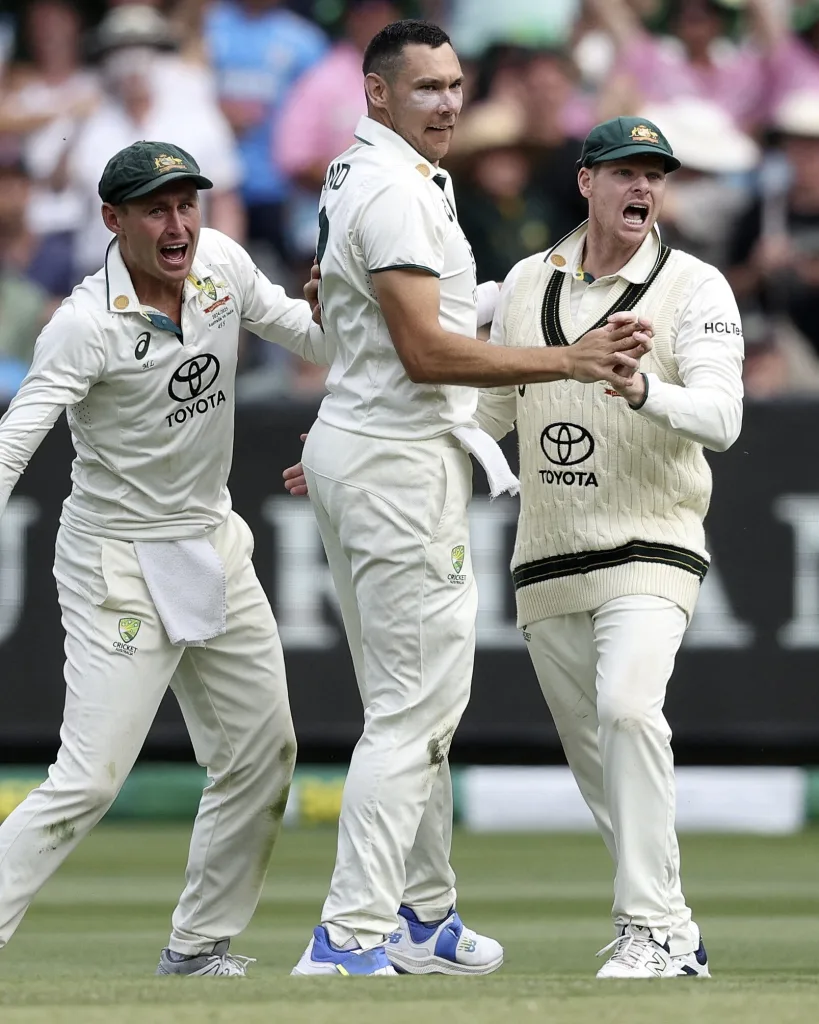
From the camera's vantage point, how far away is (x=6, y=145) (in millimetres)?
10062

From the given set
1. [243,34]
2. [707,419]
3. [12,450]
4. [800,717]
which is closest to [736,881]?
[800,717]

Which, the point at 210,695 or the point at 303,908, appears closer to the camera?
the point at 210,695

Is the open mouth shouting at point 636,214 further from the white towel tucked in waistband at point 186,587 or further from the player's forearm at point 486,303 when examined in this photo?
the white towel tucked in waistband at point 186,587

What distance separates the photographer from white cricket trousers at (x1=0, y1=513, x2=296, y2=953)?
4.74m

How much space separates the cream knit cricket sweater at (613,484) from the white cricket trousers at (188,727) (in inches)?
31.2

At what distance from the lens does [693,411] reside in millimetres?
4574

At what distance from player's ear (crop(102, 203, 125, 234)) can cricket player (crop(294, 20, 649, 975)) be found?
0.53m

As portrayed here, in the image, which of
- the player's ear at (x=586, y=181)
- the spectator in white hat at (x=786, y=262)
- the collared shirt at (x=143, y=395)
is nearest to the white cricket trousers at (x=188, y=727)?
the collared shirt at (x=143, y=395)

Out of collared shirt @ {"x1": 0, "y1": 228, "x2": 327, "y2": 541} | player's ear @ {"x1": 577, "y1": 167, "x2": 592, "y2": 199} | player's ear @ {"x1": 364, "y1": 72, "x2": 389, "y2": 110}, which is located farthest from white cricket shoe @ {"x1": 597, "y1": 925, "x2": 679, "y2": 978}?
player's ear @ {"x1": 364, "y1": 72, "x2": 389, "y2": 110}

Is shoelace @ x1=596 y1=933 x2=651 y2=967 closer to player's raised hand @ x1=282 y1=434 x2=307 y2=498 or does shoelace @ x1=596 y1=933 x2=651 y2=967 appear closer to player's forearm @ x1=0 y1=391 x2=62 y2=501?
player's raised hand @ x1=282 y1=434 x2=307 y2=498

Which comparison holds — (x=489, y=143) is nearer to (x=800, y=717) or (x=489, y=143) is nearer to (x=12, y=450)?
(x=800, y=717)

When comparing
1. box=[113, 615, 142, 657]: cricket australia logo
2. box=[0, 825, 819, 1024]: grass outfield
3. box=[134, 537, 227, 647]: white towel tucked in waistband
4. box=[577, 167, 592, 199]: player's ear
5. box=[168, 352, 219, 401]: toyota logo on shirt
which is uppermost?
box=[577, 167, 592, 199]: player's ear

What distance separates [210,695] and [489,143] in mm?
5226

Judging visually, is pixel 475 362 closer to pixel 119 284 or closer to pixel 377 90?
pixel 377 90
